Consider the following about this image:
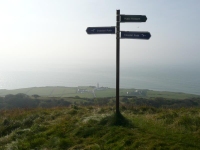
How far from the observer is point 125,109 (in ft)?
37.5

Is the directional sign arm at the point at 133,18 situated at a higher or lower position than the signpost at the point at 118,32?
higher

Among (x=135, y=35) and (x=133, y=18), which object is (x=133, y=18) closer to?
(x=133, y=18)

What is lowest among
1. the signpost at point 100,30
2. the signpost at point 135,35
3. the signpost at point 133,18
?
the signpost at point 135,35

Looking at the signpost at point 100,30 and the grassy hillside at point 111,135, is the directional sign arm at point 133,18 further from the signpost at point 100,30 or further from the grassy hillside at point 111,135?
the grassy hillside at point 111,135

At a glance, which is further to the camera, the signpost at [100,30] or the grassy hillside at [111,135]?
the signpost at [100,30]

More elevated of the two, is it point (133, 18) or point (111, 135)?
point (133, 18)

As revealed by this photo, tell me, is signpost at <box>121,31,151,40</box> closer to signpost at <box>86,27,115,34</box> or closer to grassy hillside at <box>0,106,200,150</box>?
signpost at <box>86,27,115,34</box>

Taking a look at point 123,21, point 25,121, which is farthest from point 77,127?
point 123,21

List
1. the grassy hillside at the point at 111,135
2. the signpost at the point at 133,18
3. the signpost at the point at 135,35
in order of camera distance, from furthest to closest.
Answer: the signpost at the point at 133,18
the signpost at the point at 135,35
the grassy hillside at the point at 111,135

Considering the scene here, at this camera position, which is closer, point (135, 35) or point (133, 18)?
point (135, 35)

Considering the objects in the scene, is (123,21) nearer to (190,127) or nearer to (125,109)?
(190,127)

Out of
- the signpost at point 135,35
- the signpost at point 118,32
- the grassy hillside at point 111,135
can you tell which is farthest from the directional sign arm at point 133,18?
the grassy hillside at point 111,135

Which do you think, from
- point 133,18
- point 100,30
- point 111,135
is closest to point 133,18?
point 133,18

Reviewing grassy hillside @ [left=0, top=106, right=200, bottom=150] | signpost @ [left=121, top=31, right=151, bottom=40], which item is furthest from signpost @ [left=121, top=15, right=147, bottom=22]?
grassy hillside @ [left=0, top=106, right=200, bottom=150]
